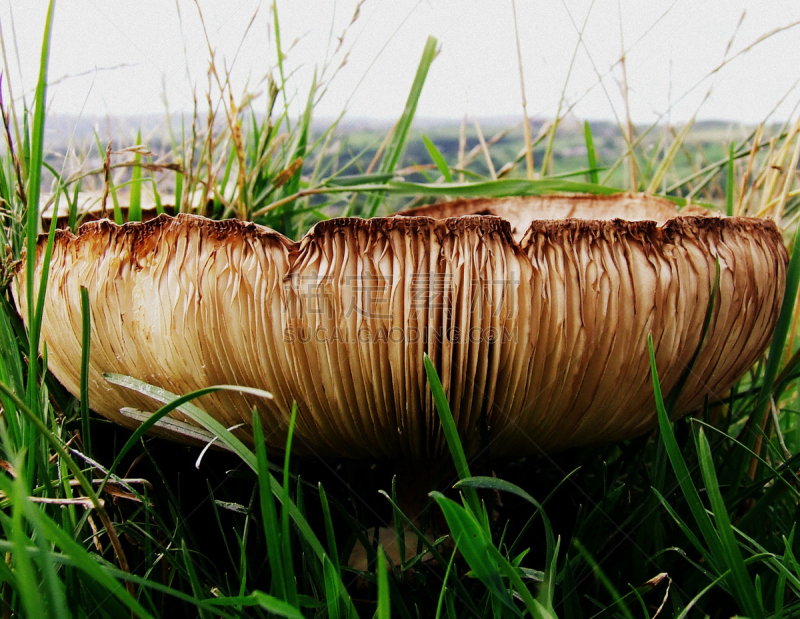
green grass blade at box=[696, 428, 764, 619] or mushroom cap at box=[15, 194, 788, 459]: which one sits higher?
mushroom cap at box=[15, 194, 788, 459]

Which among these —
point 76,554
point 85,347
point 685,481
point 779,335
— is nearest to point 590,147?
point 779,335

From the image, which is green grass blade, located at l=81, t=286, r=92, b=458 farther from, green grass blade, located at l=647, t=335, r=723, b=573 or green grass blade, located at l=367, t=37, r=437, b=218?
green grass blade, located at l=367, t=37, r=437, b=218

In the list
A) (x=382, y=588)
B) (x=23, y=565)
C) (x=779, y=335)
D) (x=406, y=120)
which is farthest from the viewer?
(x=406, y=120)

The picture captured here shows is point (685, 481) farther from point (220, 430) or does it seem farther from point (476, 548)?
point (220, 430)

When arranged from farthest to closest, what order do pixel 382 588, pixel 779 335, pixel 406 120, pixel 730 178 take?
1. pixel 406 120
2. pixel 730 178
3. pixel 779 335
4. pixel 382 588

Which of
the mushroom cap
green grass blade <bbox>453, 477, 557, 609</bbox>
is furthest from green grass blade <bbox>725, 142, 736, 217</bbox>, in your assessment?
green grass blade <bbox>453, 477, 557, 609</bbox>

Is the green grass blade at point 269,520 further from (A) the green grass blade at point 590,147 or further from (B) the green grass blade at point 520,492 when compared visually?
(A) the green grass blade at point 590,147

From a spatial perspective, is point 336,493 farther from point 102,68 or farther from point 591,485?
point 102,68
